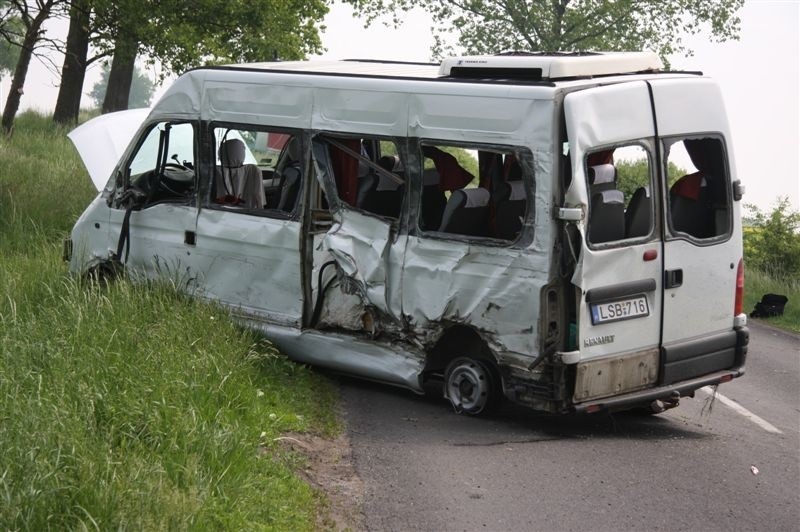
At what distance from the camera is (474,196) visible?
9.86 m

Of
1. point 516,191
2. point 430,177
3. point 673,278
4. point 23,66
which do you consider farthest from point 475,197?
point 23,66

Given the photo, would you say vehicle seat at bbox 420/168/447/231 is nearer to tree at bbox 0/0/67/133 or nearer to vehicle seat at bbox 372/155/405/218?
vehicle seat at bbox 372/155/405/218

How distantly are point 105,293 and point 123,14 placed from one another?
53.9 ft

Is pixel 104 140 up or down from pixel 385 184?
up

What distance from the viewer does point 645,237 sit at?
9.55 meters

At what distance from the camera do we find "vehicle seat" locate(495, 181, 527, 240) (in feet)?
31.5

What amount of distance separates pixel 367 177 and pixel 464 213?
1.07 meters

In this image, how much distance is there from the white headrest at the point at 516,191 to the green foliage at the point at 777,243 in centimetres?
1419

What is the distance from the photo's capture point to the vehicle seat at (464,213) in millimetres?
9828

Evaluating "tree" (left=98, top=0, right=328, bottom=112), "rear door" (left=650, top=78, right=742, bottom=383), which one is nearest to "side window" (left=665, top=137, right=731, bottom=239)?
"rear door" (left=650, top=78, right=742, bottom=383)

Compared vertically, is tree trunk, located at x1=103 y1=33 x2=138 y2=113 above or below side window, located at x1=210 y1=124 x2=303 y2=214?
above

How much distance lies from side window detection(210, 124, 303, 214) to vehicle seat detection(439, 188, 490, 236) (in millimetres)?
1654

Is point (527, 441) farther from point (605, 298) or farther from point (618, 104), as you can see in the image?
point (618, 104)

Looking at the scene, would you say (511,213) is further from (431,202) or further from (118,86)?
(118,86)
